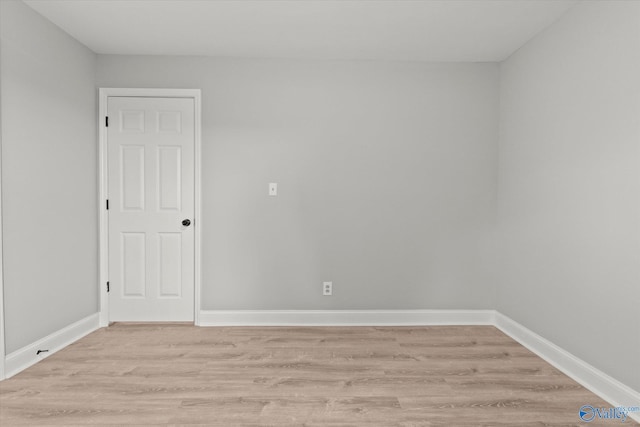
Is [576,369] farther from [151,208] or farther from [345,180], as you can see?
[151,208]

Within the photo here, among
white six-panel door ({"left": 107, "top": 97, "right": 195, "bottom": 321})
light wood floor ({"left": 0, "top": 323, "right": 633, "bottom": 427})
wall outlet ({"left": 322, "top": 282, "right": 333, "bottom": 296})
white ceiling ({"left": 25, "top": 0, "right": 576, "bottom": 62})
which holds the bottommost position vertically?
light wood floor ({"left": 0, "top": 323, "right": 633, "bottom": 427})

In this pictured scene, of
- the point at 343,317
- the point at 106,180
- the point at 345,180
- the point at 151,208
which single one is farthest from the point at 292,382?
the point at 106,180

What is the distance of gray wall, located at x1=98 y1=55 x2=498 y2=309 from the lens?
3.47 meters

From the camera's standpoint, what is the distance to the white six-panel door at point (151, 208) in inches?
136

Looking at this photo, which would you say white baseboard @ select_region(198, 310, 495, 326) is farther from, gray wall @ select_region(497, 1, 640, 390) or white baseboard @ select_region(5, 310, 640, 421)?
gray wall @ select_region(497, 1, 640, 390)

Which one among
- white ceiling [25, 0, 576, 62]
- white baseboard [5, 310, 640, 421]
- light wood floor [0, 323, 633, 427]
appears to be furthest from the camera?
white baseboard [5, 310, 640, 421]

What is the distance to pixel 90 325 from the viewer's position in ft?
10.9

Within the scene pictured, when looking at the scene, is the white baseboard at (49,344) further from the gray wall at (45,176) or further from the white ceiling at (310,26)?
the white ceiling at (310,26)

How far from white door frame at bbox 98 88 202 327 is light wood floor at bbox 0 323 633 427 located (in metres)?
0.40

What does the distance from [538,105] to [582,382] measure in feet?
6.78

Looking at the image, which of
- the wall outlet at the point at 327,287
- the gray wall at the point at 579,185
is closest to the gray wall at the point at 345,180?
the wall outlet at the point at 327,287

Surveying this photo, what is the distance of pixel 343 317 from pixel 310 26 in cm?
259

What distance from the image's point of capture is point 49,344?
2.79 meters

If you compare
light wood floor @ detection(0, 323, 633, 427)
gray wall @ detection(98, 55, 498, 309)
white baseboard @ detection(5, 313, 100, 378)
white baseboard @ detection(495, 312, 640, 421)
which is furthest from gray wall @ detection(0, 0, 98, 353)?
white baseboard @ detection(495, 312, 640, 421)
